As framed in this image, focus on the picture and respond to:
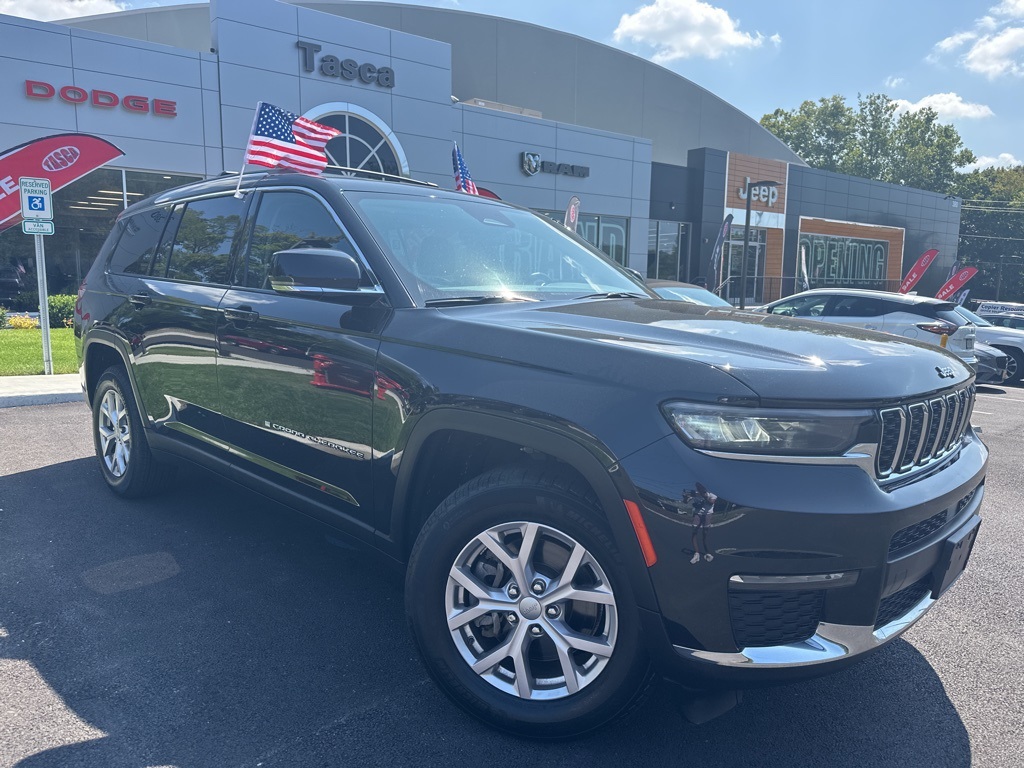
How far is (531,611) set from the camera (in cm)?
241

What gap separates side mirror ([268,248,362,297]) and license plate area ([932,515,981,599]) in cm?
226

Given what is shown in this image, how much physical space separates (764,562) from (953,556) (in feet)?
2.80

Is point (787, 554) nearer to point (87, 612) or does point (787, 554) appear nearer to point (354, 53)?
point (87, 612)

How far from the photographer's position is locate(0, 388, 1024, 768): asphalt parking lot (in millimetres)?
2434

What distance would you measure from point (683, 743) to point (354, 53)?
19.0 m

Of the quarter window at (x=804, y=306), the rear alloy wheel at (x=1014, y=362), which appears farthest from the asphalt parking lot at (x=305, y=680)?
the rear alloy wheel at (x=1014, y=362)

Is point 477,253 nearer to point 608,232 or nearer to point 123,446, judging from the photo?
point 123,446

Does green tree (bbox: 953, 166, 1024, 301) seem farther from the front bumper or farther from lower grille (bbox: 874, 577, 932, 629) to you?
the front bumper

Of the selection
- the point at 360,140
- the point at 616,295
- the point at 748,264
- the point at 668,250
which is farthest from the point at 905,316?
the point at 748,264

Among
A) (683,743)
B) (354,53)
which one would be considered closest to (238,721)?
(683,743)

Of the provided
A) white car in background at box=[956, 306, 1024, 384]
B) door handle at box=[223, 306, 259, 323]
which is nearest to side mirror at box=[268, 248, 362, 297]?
door handle at box=[223, 306, 259, 323]

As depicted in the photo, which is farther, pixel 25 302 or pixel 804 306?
pixel 25 302

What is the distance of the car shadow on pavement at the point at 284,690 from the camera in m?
2.42

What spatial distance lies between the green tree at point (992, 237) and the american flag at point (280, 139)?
71.8 metres
